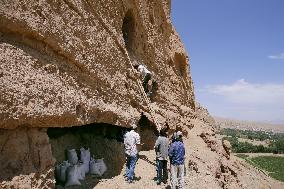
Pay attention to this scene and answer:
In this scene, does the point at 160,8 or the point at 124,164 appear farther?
the point at 160,8

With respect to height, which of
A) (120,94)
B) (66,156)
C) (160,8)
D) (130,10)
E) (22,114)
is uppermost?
(160,8)

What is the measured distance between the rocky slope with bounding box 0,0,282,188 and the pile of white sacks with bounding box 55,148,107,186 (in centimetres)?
28

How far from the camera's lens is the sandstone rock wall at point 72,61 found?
5.51 metres

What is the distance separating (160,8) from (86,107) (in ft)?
24.6

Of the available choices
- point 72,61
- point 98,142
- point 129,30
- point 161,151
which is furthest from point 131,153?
point 129,30

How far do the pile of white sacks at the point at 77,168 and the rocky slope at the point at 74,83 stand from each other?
0.28m

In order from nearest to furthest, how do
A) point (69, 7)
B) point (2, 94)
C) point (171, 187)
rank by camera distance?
point (2, 94) < point (69, 7) < point (171, 187)

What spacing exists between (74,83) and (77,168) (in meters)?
1.93

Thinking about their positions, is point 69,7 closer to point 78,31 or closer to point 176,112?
point 78,31

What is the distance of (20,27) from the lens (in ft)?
18.8

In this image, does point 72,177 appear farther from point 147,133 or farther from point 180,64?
point 180,64

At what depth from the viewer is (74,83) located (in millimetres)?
7039

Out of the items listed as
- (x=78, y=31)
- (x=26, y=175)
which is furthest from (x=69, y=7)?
(x=26, y=175)

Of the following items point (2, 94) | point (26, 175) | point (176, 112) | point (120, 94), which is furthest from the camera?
point (176, 112)
